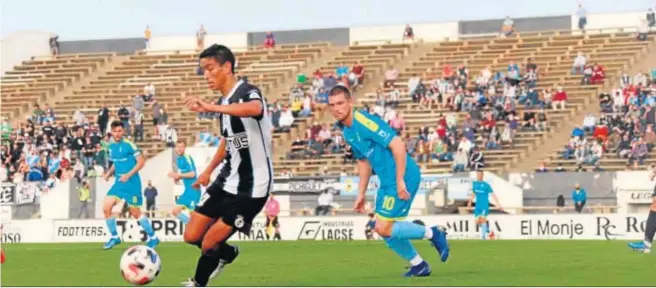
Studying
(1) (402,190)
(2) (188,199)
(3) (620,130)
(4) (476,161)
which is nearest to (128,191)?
(2) (188,199)

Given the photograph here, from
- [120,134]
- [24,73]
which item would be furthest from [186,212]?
[24,73]

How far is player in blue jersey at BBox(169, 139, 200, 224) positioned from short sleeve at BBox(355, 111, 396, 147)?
9175mm

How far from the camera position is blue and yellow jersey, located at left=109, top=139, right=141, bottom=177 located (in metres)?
25.0

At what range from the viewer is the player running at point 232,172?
1304cm

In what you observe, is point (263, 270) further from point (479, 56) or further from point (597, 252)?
point (479, 56)

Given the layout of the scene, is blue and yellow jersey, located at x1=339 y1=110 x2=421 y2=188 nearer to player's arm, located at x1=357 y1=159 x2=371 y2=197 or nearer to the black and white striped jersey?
player's arm, located at x1=357 y1=159 x2=371 y2=197

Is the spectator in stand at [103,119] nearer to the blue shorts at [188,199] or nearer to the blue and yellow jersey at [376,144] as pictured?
the blue shorts at [188,199]

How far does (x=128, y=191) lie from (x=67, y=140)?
2549 centimetres

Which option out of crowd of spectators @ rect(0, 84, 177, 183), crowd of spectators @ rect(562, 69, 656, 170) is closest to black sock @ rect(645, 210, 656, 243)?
crowd of spectators @ rect(562, 69, 656, 170)

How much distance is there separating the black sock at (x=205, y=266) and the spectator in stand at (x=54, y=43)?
189 ft

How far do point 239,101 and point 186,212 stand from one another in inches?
698

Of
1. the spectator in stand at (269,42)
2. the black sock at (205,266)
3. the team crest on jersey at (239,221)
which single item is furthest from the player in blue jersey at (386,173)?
the spectator in stand at (269,42)

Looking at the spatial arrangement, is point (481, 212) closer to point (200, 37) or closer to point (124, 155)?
point (124, 155)

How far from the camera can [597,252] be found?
923 inches
